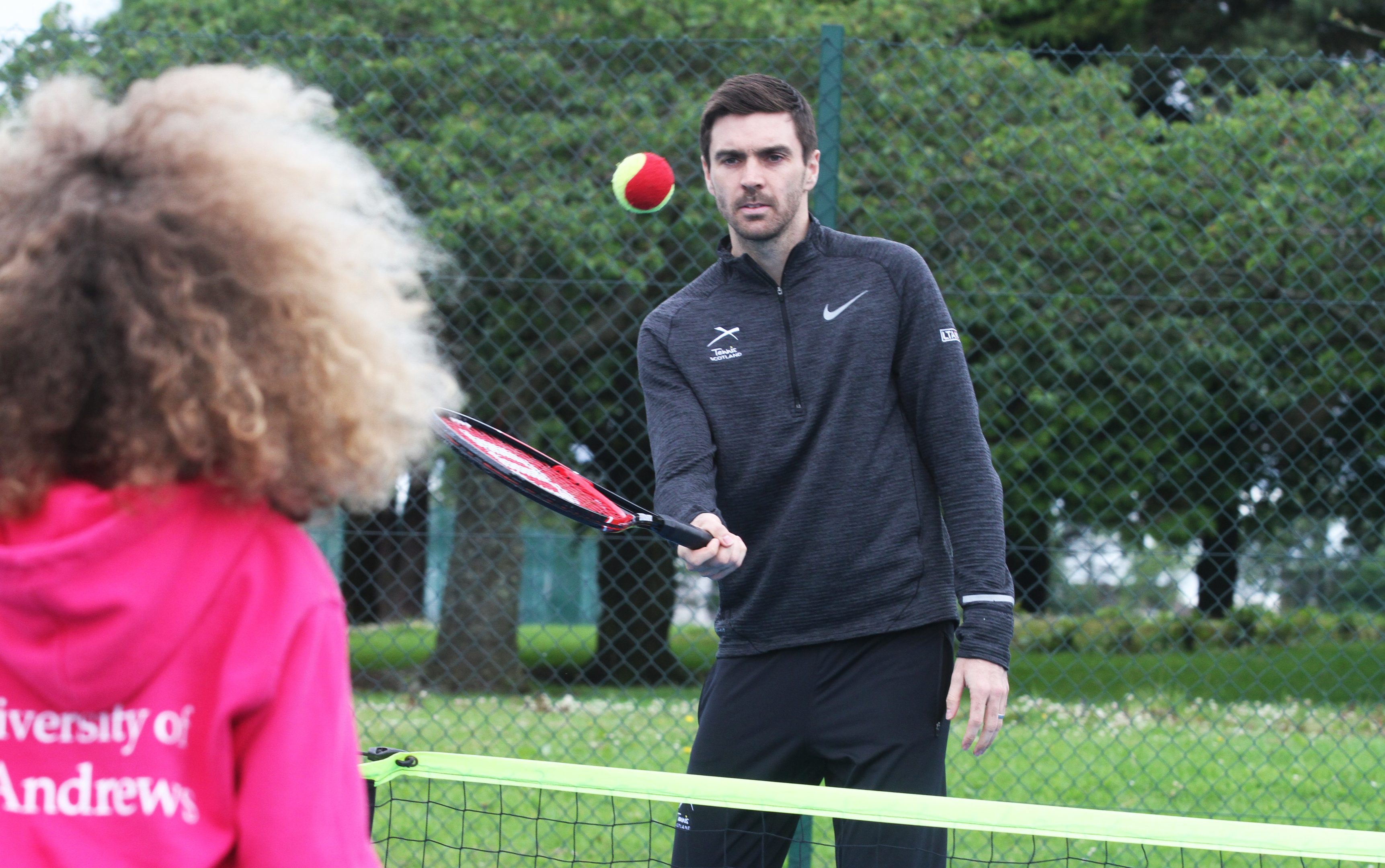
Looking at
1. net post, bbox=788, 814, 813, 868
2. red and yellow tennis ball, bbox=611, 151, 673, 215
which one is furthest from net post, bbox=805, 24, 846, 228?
net post, bbox=788, 814, 813, 868

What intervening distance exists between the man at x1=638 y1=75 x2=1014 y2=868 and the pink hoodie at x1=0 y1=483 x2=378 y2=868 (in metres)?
1.18

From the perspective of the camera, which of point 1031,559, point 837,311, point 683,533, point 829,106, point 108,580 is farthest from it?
point 1031,559

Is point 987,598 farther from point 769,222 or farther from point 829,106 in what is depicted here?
point 829,106

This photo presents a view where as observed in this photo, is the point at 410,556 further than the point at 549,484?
Yes

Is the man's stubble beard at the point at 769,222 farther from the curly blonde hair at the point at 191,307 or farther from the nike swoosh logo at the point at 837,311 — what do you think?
the curly blonde hair at the point at 191,307

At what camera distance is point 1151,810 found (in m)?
4.66

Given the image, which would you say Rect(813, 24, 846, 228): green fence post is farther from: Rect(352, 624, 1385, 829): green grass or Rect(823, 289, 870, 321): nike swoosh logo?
Rect(352, 624, 1385, 829): green grass

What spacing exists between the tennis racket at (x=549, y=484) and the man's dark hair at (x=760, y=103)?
751 mm

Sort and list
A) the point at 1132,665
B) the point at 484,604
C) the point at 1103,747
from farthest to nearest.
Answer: the point at 1132,665 < the point at 484,604 < the point at 1103,747

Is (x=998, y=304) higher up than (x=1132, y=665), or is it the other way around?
(x=998, y=304)

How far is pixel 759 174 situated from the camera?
2545mm

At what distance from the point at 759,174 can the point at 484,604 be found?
20.6ft

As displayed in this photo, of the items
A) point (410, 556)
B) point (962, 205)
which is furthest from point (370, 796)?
point (410, 556)

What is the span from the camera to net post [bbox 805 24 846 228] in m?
4.06
